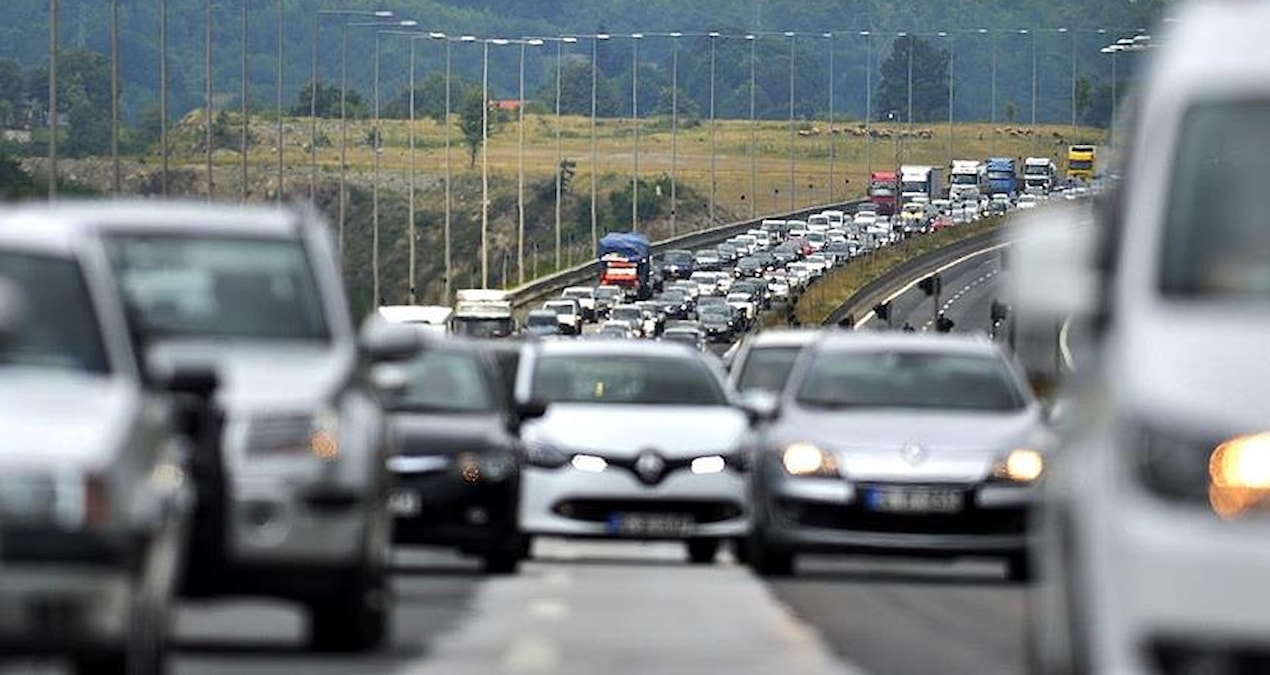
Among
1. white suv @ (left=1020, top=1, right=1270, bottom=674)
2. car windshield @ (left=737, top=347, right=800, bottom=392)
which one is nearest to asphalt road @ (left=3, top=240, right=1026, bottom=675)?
white suv @ (left=1020, top=1, right=1270, bottom=674)

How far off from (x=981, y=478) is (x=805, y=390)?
176cm

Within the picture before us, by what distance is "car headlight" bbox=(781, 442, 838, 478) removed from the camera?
85.3ft

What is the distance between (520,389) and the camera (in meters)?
31.7

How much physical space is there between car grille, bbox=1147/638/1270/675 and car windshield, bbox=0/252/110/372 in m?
4.22

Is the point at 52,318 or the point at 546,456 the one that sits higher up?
the point at 52,318

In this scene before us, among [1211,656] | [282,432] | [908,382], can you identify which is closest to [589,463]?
[908,382]

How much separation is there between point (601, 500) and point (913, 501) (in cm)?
419

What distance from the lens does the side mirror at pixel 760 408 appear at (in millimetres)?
27094

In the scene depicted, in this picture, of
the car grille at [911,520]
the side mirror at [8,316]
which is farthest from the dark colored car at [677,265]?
the side mirror at [8,316]

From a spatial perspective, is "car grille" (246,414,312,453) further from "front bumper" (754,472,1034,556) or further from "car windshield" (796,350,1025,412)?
"car windshield" (796,350,1025,412)

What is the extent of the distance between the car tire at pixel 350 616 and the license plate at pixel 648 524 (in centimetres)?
1058

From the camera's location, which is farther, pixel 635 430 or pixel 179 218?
pixel 635 430

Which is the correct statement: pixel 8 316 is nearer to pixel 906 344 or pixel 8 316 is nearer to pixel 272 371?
A: pixel 272 371

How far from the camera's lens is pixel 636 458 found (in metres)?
29.6
